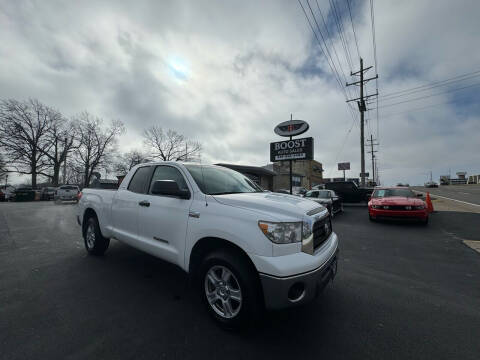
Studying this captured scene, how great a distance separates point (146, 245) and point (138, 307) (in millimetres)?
804

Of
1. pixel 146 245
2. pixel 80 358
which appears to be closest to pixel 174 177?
pixel 146 245

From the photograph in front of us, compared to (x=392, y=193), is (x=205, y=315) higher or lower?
lower

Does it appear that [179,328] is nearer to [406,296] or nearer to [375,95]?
[406,296]

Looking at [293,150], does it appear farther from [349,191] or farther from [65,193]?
[65,193]

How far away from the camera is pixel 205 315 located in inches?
95.8

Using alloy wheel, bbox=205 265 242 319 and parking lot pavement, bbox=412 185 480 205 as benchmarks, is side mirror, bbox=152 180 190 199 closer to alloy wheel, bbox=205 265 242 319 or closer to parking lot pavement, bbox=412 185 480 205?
alloy wheel, bbox=205 265 242 319

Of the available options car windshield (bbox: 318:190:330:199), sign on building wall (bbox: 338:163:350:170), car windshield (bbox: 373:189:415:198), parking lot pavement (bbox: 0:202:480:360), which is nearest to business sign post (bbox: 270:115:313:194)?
car windshield (bbox: 318:190:330:199)

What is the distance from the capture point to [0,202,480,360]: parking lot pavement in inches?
75.2

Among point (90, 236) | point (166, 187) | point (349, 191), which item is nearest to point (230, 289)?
point (166, 187)

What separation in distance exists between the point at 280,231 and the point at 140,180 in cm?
271

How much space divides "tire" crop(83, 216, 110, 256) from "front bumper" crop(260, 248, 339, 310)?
386cm

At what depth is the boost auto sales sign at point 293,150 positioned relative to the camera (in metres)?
11.8

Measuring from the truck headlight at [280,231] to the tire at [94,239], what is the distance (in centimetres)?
386

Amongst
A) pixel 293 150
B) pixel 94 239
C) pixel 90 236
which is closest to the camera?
pixel 94 239
